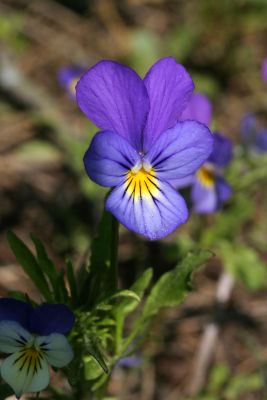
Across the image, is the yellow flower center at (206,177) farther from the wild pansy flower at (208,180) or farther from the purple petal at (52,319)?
the purple petal at (52,319)

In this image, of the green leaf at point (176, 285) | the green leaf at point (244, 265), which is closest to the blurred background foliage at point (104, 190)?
the green leaf at point (244, 265)

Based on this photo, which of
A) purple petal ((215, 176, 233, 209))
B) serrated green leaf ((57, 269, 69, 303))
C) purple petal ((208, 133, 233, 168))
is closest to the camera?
serrated green leaf ((57, 269, 69, 303))

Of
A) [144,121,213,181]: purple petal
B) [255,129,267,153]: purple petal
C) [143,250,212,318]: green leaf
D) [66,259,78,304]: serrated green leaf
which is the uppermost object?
[255,129,267,153]: purple petal

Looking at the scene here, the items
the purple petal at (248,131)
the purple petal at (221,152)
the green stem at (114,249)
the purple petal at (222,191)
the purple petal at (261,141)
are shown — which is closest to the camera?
the green stem at (114,249)

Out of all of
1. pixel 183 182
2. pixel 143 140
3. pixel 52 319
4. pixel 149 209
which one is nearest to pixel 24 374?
pixel 52 319

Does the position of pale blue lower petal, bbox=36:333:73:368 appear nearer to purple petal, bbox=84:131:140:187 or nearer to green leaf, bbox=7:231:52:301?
Answer: green leaf, bbox=7:231:52:301

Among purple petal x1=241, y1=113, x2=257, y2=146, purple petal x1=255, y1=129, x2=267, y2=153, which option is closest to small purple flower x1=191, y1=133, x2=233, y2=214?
purple petal x1=241, y1=113, x2=257, y2=146

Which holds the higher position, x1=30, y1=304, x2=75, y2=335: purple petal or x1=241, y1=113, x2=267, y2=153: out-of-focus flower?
x1=241, y1=113, x2=267, y2=153: out-of-focus flower
